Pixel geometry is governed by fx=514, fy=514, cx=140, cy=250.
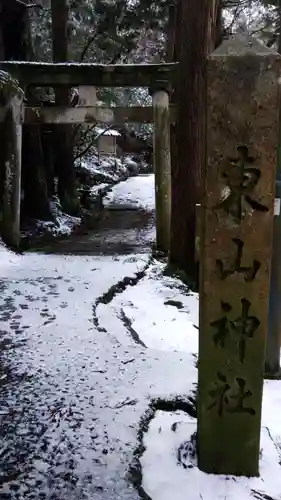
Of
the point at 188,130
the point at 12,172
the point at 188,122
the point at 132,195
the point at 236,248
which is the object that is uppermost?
the point at 188,122

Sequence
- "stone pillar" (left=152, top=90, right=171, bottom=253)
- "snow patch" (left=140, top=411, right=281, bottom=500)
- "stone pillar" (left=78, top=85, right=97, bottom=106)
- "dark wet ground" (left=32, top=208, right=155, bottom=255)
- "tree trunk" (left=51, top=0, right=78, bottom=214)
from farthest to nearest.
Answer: "tree trunk" (left=51, top=0, right=78, bottom=214), "stone pillar" (left=78, top=85, right=97, bottom=106), "dark wet ground" (left=32, top=208, right=155, bottom=255), "stone pillar" (left=152, top=90, right=171, bottom=253), "snow patch" (left=140, top=411, right=281, bottom=500)

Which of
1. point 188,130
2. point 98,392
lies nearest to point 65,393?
point 98,392

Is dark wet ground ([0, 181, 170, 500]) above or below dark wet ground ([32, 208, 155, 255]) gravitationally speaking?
above

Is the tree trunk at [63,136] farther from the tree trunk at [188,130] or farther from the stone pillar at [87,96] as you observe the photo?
the tree trunk at [188,130]

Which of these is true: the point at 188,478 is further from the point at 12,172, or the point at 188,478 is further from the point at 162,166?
the point at 162,166

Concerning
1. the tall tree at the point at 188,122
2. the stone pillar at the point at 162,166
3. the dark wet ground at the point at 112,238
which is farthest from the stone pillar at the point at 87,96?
the tall tree at the point at 188,122

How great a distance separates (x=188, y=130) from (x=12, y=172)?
Answer: 334 centimetres

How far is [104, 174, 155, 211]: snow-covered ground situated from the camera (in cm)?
1938

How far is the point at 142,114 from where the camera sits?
9867 millimetres

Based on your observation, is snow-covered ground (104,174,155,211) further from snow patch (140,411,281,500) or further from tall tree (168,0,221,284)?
snow patch (140,411,281,500)

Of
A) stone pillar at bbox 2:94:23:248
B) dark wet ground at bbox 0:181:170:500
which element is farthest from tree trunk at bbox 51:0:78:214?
dark wet ground at bbox 0:181:170:500

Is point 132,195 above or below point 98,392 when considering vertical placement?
below

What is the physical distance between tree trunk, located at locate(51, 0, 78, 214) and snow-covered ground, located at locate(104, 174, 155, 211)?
4095 mm

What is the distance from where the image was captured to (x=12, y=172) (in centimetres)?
877
